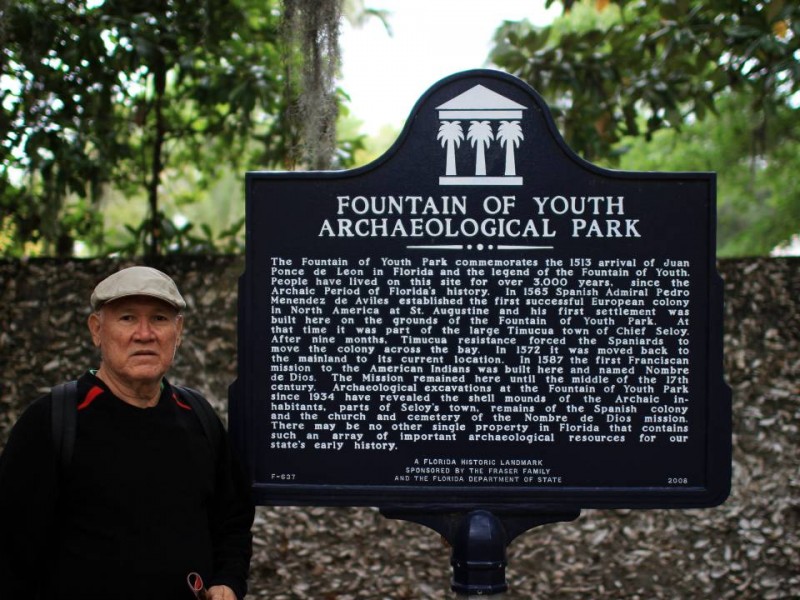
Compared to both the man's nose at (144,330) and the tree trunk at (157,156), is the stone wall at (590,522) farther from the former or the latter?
the man's nose at (144,330)

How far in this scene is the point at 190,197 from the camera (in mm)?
7469

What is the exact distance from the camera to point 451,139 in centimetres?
360

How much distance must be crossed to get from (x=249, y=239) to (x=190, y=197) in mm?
4098

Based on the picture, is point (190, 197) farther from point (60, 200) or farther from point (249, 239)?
point (249, 239)

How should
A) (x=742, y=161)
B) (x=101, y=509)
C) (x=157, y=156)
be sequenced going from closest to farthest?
(x=101, y=509) < (x=157, y=156) < (x=742, y=161)

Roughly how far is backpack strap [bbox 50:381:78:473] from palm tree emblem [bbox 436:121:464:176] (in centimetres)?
171

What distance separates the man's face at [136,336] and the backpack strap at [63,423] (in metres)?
0.18

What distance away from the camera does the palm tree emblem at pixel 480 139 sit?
3594 mm

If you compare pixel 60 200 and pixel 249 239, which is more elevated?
pixel 60 200

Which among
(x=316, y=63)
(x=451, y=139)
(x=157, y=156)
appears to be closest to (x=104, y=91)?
(x=157, y=156)

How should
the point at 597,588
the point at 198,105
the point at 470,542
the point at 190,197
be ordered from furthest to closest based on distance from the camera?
1. the point at 190,197
2. the point at 198,105
3. the point at 597,588
4. the point at 470,542

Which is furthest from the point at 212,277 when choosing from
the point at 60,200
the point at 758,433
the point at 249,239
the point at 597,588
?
the point at 758,433

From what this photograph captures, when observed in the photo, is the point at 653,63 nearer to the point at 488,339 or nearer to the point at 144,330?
the point at 488,339

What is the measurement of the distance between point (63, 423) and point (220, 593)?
0.83 metres
